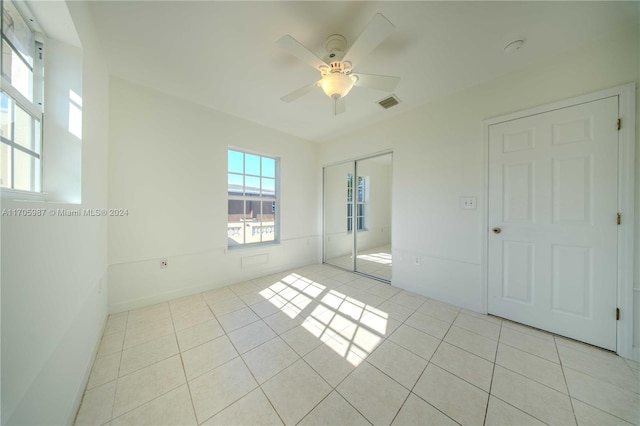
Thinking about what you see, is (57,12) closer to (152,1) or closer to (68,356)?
(152,1)

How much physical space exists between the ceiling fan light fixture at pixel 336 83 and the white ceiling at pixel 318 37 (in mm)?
343

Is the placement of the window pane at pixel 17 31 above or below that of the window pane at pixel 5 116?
above

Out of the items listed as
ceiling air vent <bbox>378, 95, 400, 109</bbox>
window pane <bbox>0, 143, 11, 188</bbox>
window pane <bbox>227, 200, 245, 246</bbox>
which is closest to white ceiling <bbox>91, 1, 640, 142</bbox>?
ceiling air vent <bbox>378, 95, 400, 109</bbox>

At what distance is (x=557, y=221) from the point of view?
1.92 meters

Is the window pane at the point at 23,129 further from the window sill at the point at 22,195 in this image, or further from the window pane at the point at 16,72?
the window sill at the point at 22,195

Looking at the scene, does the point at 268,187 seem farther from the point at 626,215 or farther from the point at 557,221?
the point at 626,215

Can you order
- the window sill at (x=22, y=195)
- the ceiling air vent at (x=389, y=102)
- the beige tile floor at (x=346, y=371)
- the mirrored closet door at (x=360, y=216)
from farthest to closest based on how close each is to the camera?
1. the mirrored closet door at (x=360, y=216)
2. the ceiling air vent at (x=389, y=102)
3. the beige tile floor at (x=346, y=371)
4. the window sill at (x=22, y=195)

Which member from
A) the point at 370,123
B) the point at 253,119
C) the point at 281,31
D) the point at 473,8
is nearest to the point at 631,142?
the point at 473,8

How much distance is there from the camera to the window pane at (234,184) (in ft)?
10.6

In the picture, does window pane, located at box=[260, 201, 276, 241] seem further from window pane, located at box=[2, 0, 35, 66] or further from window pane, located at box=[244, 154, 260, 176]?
window pane, located at box=[2, 0, 35, 66]

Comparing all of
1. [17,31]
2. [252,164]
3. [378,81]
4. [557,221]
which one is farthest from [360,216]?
[17,31]

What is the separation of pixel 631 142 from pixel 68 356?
4258 mm

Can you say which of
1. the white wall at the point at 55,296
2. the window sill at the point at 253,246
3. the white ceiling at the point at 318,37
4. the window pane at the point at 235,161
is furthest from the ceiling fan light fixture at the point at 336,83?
the window sill at the point at 253,246

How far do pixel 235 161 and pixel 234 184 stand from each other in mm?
389
